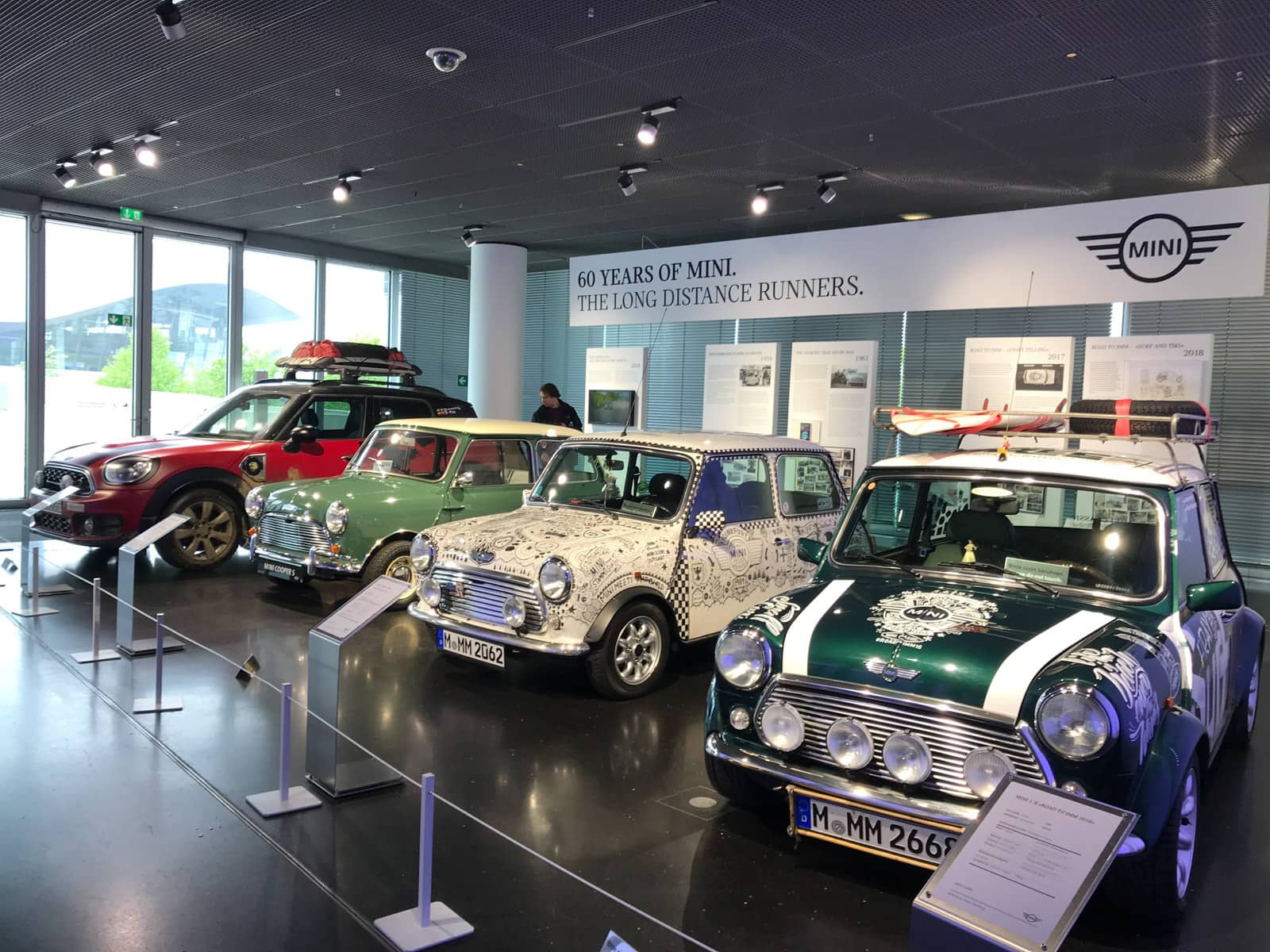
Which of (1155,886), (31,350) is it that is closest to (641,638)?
(1155,886)

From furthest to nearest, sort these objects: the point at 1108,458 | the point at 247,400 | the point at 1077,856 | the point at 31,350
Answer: the point at 31,350
the point at 247,400
the point at 1108,458
the point at 1077,856

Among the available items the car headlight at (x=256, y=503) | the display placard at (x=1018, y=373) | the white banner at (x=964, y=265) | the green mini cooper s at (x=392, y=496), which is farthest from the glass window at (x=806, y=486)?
the car headlight at (x=256, y=503)

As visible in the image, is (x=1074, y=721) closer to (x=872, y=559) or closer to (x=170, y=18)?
(x=872, y=559)

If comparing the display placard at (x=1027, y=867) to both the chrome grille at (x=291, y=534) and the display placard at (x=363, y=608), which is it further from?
the chrome grille at (x=291, y=534)

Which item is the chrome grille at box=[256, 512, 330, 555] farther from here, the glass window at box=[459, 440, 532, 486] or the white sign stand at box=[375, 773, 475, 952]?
the white sign stand at box=[375, 773, 475, 952]

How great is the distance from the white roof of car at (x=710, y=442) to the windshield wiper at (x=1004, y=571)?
2.16m

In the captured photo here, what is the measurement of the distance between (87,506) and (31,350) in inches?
232

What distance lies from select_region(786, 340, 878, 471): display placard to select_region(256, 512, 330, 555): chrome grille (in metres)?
5.16

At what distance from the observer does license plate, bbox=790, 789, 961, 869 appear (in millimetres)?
3135

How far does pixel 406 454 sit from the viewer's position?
823 centimetres

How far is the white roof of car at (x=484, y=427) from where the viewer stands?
26.7 feet

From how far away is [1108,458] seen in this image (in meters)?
4.25

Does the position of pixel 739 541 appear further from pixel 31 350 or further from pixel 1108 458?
pixel 31 350

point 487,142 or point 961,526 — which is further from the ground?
point 487,142
